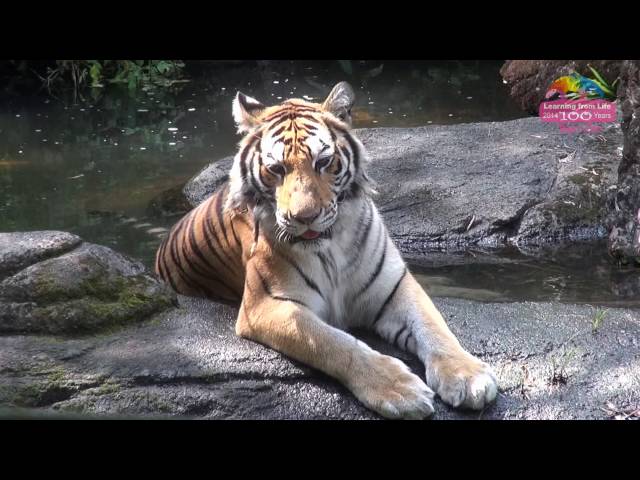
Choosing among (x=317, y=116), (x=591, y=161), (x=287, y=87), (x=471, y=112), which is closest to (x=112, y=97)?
(x=287, y=87)

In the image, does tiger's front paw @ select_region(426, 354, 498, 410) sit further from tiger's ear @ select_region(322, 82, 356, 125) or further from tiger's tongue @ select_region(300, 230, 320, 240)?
tiger's ear @ select_region(322, 82, 356, 125)

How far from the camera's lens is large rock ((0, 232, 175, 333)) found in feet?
13.7

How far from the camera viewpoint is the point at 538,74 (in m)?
11.3

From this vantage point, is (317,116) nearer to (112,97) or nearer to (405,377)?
(405,377)

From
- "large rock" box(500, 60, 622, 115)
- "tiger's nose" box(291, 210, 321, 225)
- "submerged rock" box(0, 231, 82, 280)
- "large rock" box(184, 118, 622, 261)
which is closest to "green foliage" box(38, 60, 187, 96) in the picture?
"large rock" box(500, 60, 622, 115)

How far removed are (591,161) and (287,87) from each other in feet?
23.6

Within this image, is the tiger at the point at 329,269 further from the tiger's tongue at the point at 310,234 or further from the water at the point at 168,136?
the water at the point at 168,136

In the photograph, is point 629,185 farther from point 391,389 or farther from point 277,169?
point 391,389

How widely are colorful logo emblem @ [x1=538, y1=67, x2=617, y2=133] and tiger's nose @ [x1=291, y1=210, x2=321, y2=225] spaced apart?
15.8 feet

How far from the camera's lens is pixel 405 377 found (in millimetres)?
3582

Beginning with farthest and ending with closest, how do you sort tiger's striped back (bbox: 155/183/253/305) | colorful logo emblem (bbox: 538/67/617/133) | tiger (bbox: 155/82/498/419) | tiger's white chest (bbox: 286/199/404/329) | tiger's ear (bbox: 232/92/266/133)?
1. colorful logo emblem (bbox: 538/67/617/133)
2. tiger's striped back (bbox: 155/183/253/305)
3. tiger's ear (bbox: 232/92/266/133)
4. tiger's white chest (bbox: 286/199/404/329)
5. tiger (bbox: 155/82/498/419)

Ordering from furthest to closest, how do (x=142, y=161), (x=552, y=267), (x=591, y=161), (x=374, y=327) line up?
(x=142, y=161) < (x=591, y=161) < (x=552, y=267) < (x=374, y=327)

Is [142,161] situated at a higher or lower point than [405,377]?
lower

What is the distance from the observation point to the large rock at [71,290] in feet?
13.7
